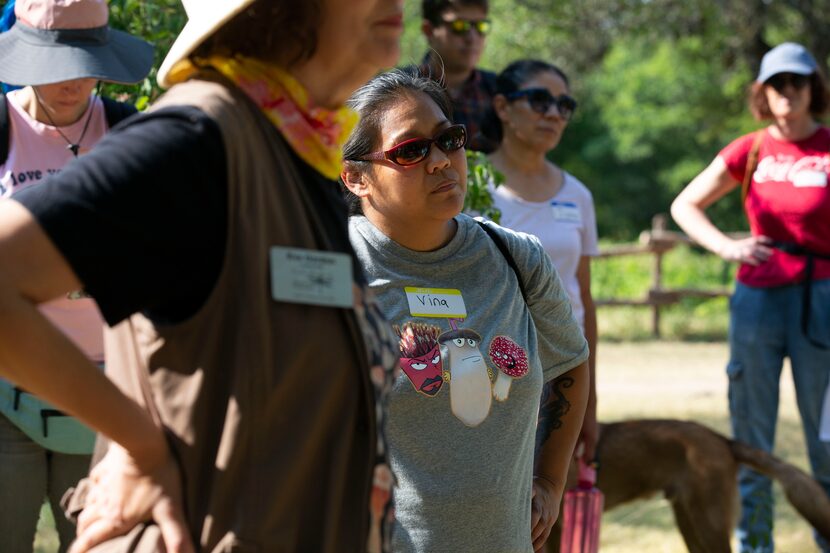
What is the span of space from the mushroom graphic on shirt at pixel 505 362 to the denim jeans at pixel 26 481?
144 centimetres

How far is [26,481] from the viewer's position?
3268 mm

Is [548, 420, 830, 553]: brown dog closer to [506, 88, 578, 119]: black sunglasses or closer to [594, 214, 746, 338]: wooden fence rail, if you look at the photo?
[506, 88, 578, 119]: black sunglasses

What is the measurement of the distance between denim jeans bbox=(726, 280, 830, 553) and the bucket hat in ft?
10.8

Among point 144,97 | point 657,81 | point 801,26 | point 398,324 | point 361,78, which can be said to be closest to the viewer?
point 361,78

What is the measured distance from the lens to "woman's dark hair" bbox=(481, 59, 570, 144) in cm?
494

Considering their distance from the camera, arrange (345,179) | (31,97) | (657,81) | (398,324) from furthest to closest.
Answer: (657,81) < (31,97) < (345,179) < (398,324)

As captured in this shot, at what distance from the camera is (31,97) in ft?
11.1

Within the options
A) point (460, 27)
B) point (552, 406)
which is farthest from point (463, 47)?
point (552, 406)

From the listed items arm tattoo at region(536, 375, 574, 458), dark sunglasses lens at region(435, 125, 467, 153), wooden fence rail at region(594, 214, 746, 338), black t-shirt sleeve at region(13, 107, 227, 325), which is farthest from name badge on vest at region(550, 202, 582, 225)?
wooden fence rail at region(594, 214, 746, 338)

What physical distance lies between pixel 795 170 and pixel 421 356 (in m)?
3.48

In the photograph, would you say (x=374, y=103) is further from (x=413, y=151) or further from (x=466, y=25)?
(x=466, y=25)

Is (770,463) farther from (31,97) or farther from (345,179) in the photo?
(31,97)

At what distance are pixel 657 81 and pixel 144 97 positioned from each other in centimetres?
3493

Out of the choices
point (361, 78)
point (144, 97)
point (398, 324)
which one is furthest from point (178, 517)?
point (144, 97)
